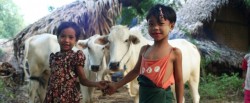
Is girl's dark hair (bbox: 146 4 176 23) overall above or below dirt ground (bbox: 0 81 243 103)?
above

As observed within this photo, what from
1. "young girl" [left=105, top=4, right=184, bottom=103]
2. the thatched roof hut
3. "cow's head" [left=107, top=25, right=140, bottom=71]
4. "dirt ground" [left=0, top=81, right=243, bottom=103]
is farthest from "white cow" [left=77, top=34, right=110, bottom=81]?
the thatched roof hut

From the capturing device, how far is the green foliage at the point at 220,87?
689 cm

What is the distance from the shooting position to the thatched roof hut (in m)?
8.85

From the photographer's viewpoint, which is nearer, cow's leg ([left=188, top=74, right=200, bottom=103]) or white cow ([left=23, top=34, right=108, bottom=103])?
white cow ([left=23, top=34, right=108, bottom=103])

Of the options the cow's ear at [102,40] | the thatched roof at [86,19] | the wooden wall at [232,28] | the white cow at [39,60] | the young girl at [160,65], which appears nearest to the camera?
the young girl at [160,65]

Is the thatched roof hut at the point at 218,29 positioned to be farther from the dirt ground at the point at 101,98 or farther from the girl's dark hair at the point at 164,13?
the girl's dark hair at the point at 164,13

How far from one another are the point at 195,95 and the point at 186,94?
252 centimetres

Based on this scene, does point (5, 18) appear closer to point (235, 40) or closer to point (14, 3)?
point (14, 3)

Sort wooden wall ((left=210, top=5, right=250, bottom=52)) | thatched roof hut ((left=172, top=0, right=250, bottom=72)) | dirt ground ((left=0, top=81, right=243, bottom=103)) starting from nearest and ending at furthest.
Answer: dirt ground ((left=0, top=81, right=243, bottom=103)) < thatched roof hut ((left=172, top=0, right=250, bottom=72)) < wooden wall ((left=210, top=5, right=250, bottom=52))

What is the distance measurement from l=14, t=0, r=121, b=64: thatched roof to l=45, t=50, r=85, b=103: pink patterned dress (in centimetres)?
371

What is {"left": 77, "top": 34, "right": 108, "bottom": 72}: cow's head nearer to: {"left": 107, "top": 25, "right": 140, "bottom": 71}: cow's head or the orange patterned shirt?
{"left": 107, "top": 25, "right": 140, "bottom": 71}: cow's head

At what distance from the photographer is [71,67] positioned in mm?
2635

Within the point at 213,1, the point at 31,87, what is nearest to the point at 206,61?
the point at 213,1

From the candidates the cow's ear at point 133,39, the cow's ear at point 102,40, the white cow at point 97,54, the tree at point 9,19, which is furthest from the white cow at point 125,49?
the tree at point 9,19
